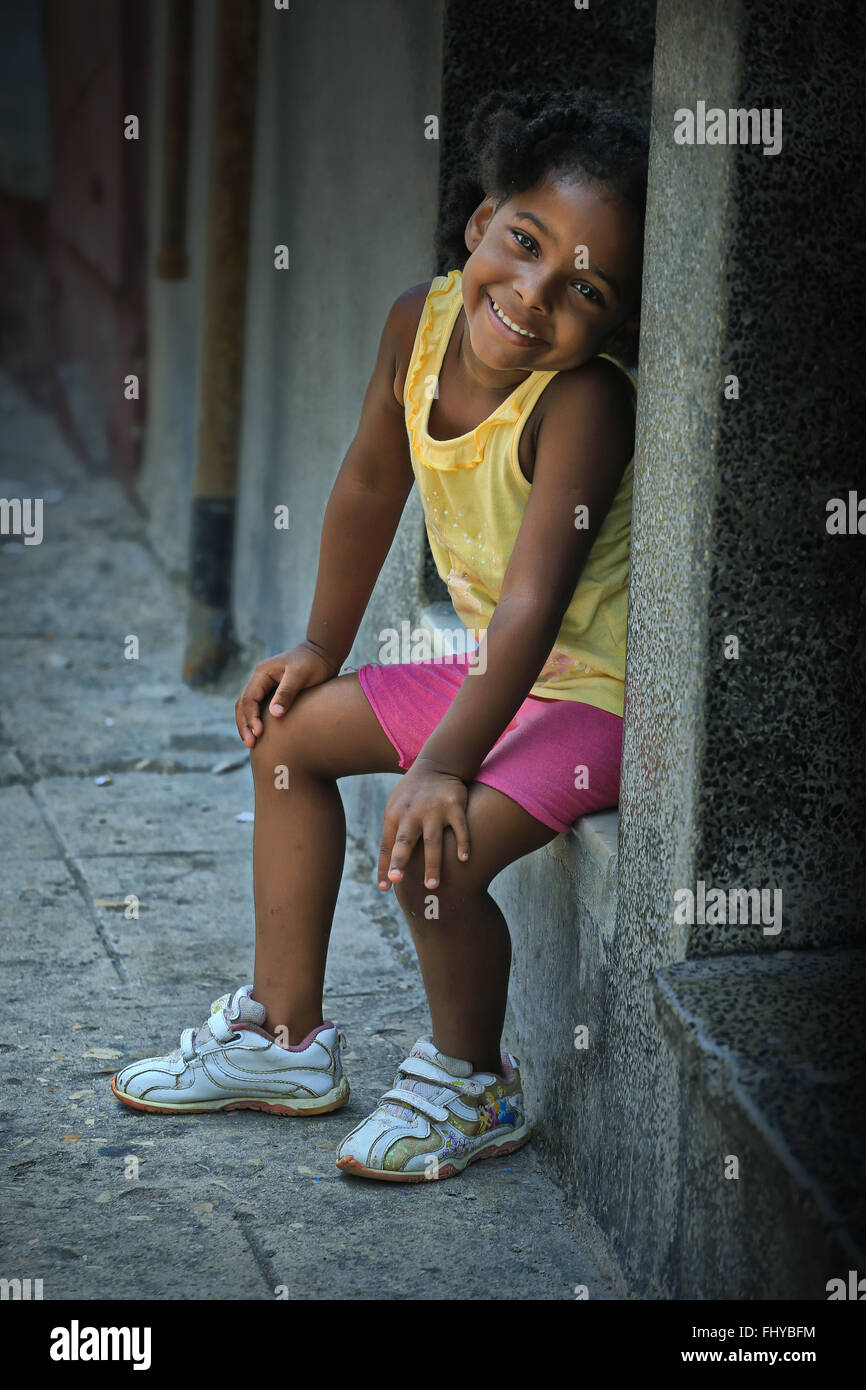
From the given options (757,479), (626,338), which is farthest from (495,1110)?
(626,338)

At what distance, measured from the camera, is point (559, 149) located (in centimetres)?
214

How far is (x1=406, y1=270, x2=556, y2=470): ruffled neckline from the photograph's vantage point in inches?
88.5

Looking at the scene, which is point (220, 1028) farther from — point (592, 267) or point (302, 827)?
point (592, 267)

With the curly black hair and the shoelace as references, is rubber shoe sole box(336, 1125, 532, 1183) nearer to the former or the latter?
the shoelace

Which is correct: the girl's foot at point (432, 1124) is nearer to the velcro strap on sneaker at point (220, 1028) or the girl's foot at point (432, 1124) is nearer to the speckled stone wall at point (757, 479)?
the velcro strap on sneaker at point (220, 1028)

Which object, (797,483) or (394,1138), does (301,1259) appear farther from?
(797,483)

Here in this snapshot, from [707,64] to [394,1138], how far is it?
1472 mm

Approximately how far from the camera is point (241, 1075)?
242 cm

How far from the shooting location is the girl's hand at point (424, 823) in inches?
81.9

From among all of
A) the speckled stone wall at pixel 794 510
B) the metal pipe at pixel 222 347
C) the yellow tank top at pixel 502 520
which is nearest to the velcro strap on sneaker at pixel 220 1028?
the yellow tank top at pixel 502 520

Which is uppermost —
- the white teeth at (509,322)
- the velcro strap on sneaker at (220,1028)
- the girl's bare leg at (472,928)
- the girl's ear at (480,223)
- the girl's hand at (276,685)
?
the girl's ear at (480,223)

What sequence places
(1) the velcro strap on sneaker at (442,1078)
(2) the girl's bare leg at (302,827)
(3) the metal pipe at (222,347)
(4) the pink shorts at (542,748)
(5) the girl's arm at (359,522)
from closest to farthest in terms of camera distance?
1. (4) the pink shorts at (542,748)
2. (1) the velcro strap on sneaker at (442,1078)
3. (2) the girl's bare leg at (302,827)
4. (5) the girl's arm at (359,522)
5. (3) the metal pipe at (222,347)

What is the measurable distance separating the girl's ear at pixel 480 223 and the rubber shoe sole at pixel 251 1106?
1.31 meters

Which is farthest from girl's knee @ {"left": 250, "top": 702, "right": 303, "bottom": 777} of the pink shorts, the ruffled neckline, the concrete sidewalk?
the concrete sidewalk
